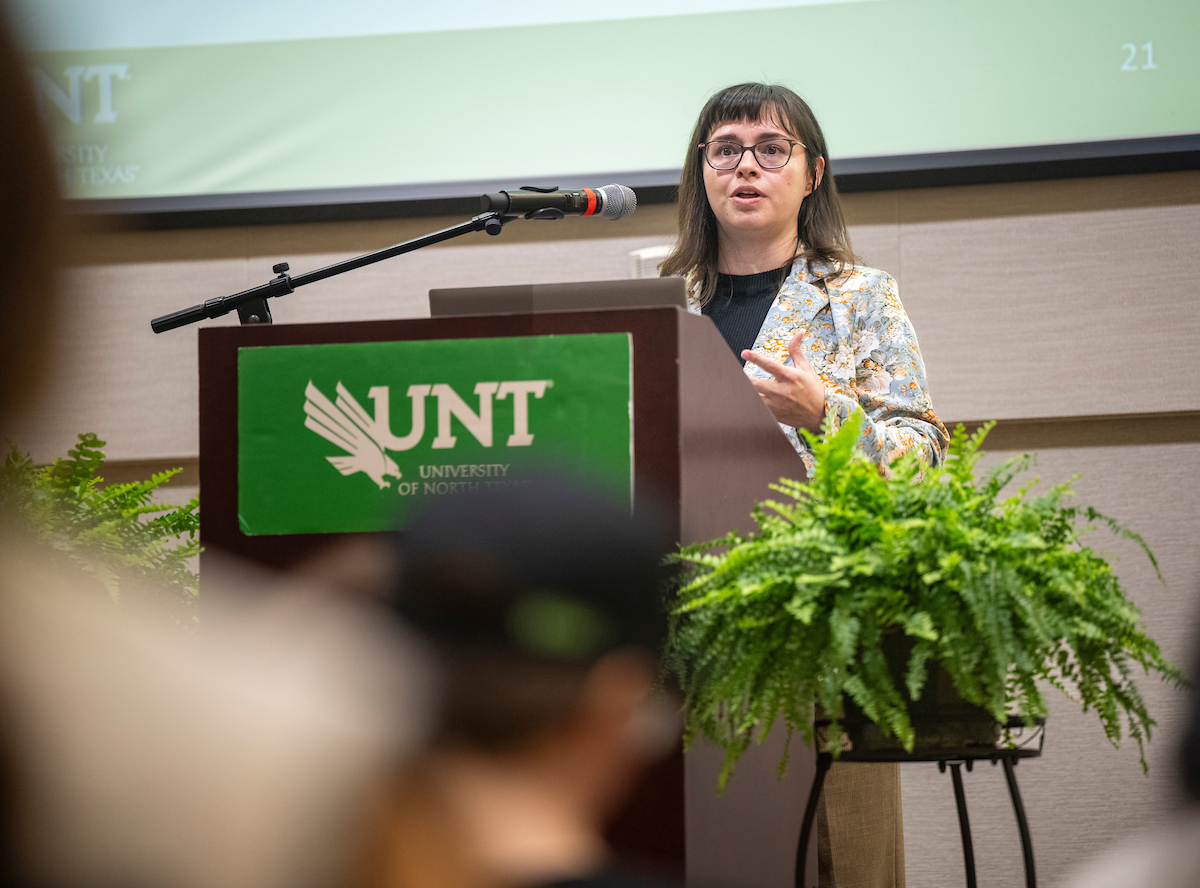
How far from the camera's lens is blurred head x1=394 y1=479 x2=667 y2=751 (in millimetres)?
878

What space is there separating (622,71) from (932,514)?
2056 millimetres

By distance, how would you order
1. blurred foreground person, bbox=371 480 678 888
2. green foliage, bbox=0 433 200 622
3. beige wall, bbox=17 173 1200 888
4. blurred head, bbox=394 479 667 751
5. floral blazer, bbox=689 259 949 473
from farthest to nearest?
beige wall, bbox=17 173 1200 888 < floral blazer, bbox=689 259 949 473 < green foliage, bbox=0 433 200 622 < blurred head, bbox=394 479 667 751 < blurred foreground person, bbox=371 480 678 888

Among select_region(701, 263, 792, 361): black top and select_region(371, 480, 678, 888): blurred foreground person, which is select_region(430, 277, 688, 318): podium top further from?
select_region(701, 263, 792, 361): black top

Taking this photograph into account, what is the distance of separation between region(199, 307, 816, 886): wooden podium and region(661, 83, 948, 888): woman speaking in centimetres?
53

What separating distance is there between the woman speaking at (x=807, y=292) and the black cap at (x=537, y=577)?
0.72 m

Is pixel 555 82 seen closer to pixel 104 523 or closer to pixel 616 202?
pixel 616 202

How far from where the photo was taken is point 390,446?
1058 millimetres

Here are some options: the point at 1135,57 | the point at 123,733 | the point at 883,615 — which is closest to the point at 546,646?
the point at 883,615

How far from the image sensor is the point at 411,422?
106cm

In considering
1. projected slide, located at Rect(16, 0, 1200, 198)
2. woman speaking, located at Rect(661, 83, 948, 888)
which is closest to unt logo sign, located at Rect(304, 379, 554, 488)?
woman speaking, located at Rect(661, 83, 948, 888)

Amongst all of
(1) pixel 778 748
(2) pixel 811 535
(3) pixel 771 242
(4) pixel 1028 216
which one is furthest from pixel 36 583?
(4) pixel 1028 216

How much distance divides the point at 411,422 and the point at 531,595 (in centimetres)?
25

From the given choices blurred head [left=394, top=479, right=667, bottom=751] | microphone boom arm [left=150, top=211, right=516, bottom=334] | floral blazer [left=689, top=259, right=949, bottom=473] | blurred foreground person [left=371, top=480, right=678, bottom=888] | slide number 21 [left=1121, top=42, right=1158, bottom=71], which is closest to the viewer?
blurred foreground person [left=371, top=480, right=678, bottom=888]

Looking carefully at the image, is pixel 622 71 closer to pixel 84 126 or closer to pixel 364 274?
pixel 364 274
